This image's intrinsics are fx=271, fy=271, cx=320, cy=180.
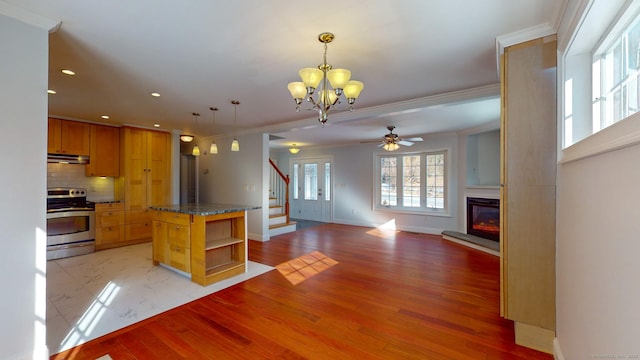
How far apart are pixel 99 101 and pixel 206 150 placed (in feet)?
10.3

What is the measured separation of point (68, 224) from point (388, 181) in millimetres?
6817

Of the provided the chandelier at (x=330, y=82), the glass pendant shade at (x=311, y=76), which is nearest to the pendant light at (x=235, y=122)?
the chandelier at (x=330, y=82)

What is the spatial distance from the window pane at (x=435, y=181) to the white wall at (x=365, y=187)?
0.24 m

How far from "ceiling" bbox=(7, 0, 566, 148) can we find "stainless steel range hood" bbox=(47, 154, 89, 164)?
0.97 metres

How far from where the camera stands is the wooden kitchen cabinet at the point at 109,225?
16.4 ft

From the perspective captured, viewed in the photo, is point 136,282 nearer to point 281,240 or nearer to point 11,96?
point 11,96

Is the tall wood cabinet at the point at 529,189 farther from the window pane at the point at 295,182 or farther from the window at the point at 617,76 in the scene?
the window pane at the point at 295,182

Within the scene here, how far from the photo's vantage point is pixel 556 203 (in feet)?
6.58

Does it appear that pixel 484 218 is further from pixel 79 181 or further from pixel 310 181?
pixel 79 181

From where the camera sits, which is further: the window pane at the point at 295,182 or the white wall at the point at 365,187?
the window pane at the point at 295,182

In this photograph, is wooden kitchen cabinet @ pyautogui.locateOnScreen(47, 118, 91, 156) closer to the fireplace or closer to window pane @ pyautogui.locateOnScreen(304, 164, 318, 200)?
window pane @ pyautogui.locateOnScreen(304, 164, 318, 200)

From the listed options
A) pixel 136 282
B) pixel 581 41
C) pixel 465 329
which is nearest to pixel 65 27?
pixel 136 282

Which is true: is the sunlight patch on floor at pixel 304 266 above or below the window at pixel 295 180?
below

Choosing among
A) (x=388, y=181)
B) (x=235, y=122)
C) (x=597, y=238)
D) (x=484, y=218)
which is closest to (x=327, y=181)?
(x=388, y=181)
